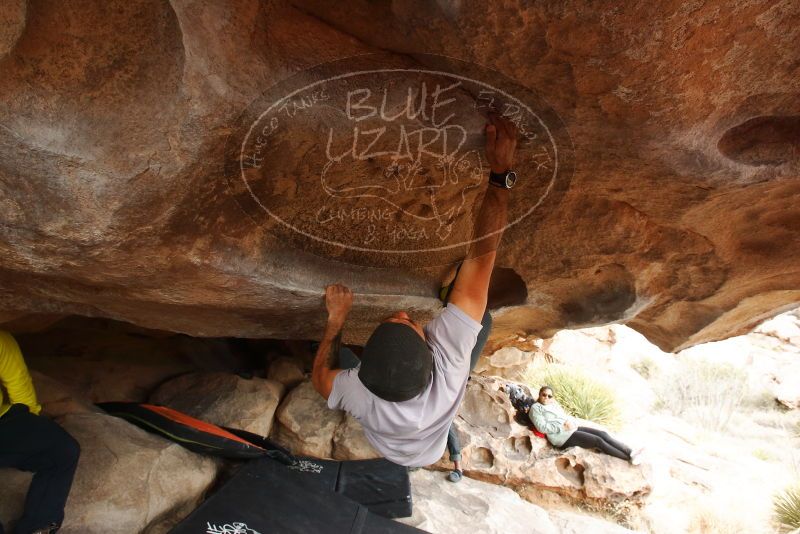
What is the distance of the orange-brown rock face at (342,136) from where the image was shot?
1331 mm

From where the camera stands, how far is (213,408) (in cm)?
357

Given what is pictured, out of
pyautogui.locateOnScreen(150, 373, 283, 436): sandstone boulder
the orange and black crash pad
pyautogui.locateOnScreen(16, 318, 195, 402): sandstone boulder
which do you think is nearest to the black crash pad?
the orange and black crash pad

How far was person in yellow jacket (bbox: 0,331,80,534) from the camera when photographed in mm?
2197

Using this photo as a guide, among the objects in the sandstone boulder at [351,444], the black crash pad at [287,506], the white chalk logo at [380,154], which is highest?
the white chalk logo at [380,154]

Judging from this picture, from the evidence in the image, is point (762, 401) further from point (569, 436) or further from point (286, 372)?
point (286, 372)

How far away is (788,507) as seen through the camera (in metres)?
5.74

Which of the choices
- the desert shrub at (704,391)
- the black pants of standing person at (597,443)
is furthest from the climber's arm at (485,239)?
the desert shrub at (704,391)

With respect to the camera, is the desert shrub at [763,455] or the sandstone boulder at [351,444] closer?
the sandstone boulder at [351,444]

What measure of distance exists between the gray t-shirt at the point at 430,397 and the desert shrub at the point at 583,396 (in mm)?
5723

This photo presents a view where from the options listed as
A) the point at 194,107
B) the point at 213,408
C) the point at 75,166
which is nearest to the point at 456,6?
the point at 194,107

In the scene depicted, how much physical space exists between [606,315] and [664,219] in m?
0.91

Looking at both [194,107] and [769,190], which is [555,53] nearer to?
[194,107]

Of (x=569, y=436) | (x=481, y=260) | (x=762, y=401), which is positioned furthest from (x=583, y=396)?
(x=481, y=260)

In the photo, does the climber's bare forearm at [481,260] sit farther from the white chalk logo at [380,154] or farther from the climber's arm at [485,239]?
the white chalk logo at [380,154]
